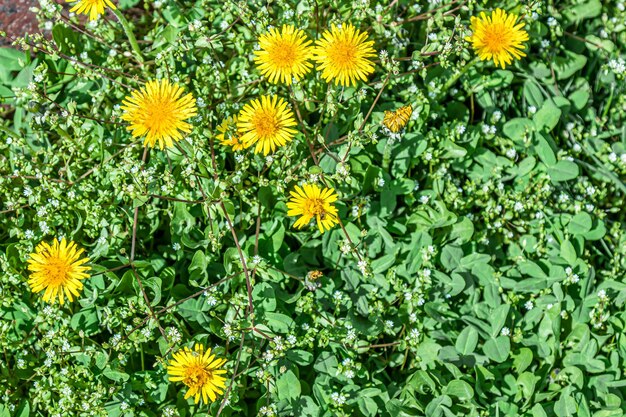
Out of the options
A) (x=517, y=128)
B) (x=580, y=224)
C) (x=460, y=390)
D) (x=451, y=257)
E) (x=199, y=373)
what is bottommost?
(x=460, y=390)

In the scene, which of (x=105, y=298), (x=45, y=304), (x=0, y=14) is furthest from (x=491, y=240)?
(x=0, y=14)

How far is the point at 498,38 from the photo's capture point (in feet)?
11.5

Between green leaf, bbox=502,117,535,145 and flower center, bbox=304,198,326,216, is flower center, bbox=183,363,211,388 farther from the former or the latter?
green leaf, bbox=502,117,535,145

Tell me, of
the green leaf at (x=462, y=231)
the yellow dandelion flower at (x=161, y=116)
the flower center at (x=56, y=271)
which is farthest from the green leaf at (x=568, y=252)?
the flower center at (x=56, y=271)

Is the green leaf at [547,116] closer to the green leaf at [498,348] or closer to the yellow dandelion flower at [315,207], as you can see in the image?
the green leaf at [498,348]

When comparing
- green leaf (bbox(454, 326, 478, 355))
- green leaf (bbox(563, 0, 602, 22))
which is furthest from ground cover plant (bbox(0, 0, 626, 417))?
green leaf (bbox(563, 0, 602, 22))

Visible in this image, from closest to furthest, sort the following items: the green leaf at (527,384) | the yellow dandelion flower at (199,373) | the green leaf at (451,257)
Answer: the yellow dandelion flower at (199,373) < the green leaf at (527,384) < the green leaf at (451,257)

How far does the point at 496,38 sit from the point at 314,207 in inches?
46.3

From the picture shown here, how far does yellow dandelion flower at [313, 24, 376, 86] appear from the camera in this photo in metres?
3.26

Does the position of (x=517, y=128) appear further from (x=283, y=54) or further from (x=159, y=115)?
(x=159, y=115)

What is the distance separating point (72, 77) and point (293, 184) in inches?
47.5

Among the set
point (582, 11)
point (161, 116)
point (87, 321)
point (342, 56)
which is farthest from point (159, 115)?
point (582, 11)

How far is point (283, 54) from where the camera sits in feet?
10.7

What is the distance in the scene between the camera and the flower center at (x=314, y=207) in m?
3.18
